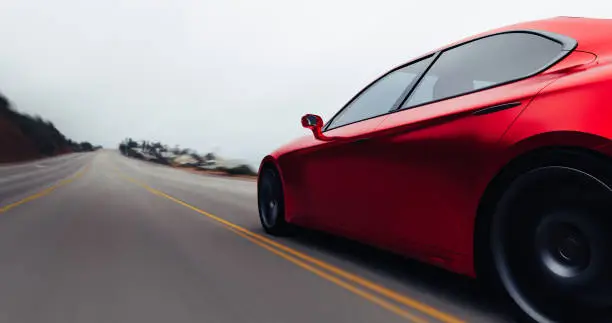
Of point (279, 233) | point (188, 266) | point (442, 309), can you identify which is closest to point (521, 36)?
point (442, 309)

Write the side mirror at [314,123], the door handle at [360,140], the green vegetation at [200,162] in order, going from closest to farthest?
the door handle at [360,140] → the side mirror at [314,123] → the green vegetation at [200,162]

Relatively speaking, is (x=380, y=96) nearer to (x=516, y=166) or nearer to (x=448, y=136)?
(x=448, y=136)

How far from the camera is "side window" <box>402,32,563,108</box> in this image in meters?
3.43

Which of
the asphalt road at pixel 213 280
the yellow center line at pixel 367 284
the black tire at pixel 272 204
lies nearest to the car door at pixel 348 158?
the yellow center line at pixel 367 284

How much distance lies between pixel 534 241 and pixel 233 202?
30.7 ft

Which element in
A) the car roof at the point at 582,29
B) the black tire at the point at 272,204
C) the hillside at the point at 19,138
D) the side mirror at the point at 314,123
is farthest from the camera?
the hillside at the point at 19,138

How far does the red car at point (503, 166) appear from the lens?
Answer: 2.68 metres

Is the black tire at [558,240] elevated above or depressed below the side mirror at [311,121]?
below

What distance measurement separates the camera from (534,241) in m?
2.91

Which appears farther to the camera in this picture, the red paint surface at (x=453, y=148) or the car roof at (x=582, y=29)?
the car roof at (x=582, y=29)

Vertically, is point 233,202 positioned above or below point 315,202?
below

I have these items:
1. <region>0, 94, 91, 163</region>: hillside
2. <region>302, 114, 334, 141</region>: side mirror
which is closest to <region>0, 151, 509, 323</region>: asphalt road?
<region>302, 114, 334, 141</region>: side mirror

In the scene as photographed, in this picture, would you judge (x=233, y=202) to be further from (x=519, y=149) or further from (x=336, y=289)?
(x=519, y=149)

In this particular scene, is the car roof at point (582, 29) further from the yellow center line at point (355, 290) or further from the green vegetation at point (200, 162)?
the green vegetation at point (200, 162)
